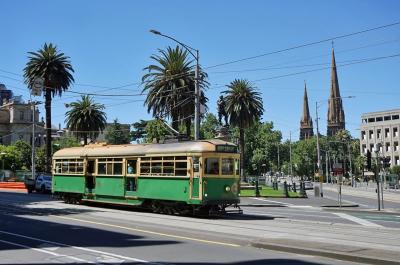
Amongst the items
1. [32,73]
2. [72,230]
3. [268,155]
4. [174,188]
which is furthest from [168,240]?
[268,155]

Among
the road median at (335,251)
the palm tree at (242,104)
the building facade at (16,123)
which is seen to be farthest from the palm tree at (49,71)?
the building facade at (16,123)

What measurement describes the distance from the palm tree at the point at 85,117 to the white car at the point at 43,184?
13346 mm

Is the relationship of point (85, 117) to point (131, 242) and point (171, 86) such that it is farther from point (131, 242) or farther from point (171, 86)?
point (131, 242)

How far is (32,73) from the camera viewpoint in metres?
53.4

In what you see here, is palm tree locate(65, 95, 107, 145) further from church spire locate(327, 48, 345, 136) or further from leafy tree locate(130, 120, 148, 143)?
church spire locate(327, 48, 345, 136)

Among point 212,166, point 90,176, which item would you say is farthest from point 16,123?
point 212,166

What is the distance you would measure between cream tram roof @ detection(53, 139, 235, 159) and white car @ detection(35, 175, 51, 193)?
15.6 m

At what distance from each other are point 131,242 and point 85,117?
157ft

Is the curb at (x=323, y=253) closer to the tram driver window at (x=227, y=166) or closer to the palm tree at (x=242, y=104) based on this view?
the tram driver window at (x=227, y=166)

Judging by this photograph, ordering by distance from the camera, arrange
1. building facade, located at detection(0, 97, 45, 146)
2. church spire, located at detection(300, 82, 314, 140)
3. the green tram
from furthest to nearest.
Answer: church spire, located at detection(300, 82, 314, 140)
building facade, located at detection(0, 97, 45, 146)
the green tram

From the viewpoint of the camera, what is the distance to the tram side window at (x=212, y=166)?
21.8 m

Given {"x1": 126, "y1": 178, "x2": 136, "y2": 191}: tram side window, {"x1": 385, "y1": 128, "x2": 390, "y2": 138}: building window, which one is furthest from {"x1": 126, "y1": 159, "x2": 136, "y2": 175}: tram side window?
{"x1": 385, "y1": 128, "x2": 390, "y2": 138}: building window

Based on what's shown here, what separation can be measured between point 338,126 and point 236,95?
12605cm

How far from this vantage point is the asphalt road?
10758mm
